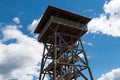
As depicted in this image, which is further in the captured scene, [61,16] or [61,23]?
[61,16]

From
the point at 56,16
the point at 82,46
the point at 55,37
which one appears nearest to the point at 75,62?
the point at 82,46

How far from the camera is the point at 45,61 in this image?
32531 mm

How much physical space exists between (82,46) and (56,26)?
186 inches

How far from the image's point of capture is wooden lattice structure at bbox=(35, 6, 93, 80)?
99.0 ft

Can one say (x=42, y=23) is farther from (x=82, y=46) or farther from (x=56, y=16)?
(x=82, y=46)

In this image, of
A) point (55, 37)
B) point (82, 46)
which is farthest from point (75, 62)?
point (55, 37)

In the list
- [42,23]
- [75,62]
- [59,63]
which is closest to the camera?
[59,63]

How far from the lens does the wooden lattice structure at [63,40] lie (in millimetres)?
30188

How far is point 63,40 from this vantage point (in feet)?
101

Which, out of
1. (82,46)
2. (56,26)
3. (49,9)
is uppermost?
(49,9)

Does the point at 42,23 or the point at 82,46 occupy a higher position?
the point at 42,23

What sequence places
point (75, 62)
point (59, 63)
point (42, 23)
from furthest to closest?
point (42, 23), point (75, 62), point (59, 63)

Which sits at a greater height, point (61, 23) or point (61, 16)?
point (61, 16)

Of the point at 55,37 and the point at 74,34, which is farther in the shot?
the point at 74,34
